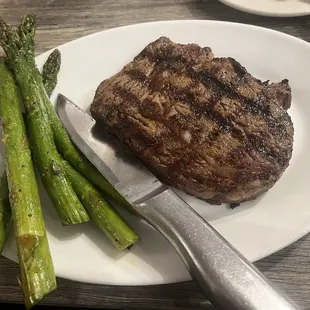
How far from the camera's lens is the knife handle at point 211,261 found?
4.73 feet

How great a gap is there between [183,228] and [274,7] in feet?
5.62

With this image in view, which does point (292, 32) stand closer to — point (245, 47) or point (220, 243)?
point (245, 47)

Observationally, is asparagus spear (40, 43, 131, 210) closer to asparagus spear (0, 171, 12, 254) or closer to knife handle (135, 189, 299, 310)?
knife handle (135, 189, 299, 310)

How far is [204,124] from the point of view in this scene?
6.07 ft

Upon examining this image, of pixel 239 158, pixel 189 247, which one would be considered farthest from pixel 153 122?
pixel 189 247

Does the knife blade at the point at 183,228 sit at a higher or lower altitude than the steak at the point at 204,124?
lower

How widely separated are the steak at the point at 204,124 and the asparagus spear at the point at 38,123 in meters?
0.25

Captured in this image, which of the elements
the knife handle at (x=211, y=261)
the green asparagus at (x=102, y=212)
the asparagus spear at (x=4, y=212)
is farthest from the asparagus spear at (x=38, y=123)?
the knife handle at (x=211, y=261)

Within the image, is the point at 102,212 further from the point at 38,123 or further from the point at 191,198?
the point at 38,123

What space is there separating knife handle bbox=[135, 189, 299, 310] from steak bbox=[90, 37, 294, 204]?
0.54ft

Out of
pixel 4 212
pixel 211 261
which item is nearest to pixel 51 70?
pixel 4 212

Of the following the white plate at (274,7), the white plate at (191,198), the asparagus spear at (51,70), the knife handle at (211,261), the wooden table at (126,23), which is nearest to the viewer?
the knife handle at (211,261)

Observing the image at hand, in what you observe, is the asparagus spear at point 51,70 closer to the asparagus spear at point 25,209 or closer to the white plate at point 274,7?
the asparagus spear at point 25,209

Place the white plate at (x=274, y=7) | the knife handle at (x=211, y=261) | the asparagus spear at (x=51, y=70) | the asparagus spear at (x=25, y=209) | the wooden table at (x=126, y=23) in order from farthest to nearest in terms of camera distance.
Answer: the white plate at (x=274, y=7), the asparagus spear at (x=51, y=70), the wooden table at (x=126, y=23), the asparagus spear at (x=25, y=209), the knife handle at (x=211, y=261)
